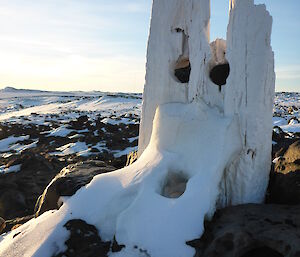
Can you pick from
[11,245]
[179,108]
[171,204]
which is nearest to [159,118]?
[179,108]

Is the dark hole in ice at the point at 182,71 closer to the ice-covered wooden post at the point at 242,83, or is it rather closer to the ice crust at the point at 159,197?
the ice-covered wooden post at the point at 242,83

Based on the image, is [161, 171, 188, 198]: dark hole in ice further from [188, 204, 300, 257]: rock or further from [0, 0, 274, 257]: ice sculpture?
[188, 204, 300, 257]: rock

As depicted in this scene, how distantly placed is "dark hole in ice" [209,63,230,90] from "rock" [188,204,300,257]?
245 centimetres

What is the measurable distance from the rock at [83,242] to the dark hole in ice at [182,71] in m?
3.35

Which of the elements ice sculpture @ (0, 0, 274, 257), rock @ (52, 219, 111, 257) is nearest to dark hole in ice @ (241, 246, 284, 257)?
ice sculpture @ (0, 0, 274, 257)

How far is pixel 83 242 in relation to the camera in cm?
462

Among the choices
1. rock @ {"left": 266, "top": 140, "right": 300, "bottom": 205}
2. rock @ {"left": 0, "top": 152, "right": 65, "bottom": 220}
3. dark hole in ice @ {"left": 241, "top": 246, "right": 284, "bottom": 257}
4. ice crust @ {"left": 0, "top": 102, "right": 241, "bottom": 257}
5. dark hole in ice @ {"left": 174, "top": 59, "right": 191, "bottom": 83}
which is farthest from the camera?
rock @ {"left": 0, "top": 152, "right": 65, "bottom": 220}

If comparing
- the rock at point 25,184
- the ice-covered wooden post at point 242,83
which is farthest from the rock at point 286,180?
the rock at point 25,184

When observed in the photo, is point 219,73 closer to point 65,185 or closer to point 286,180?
point 286,180

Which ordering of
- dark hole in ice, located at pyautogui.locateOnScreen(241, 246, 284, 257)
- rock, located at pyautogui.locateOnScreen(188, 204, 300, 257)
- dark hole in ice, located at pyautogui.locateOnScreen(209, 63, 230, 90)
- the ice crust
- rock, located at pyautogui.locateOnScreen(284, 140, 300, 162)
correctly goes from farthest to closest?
dark hole in ice, located at pyautogui.locateOnScreen(209, 63, 230, 90) → rock, located at pyautogui.locateOnScreen(284, 140, 300, 162) → the ice crust → dark hole in ice, located at pyautogui.locateOnScreen(241, 246, 284, 257) → rock, located at pyautogui.locateOnScreen(188, 204, 300, 257)

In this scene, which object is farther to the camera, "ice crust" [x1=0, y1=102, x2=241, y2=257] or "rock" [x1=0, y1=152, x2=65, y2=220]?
"rock" [x1=0, y1=152, x2=65, y2=220]

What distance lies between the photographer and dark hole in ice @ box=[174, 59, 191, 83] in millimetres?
6676

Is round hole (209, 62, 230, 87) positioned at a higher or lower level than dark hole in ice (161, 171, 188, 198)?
higher

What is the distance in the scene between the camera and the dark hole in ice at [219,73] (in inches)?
240
